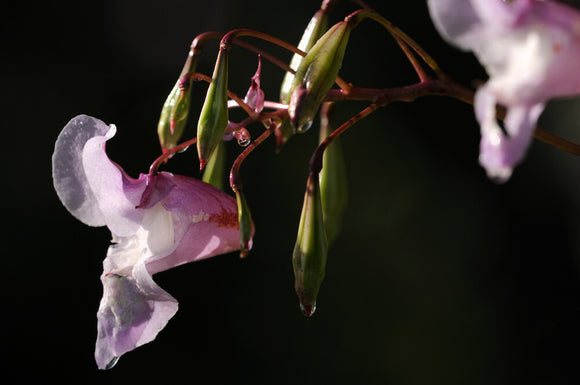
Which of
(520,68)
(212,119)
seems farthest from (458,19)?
(212,119)

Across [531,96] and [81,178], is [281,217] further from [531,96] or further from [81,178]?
[531,96]

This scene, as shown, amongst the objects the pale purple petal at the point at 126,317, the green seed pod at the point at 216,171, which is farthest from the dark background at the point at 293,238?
the pale purple petal at the point at 126,317

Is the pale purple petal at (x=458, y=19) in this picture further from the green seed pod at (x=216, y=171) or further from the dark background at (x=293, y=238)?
the dark background at (x=293, y=238)

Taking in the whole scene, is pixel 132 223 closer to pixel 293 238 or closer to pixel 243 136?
pixel 243 136

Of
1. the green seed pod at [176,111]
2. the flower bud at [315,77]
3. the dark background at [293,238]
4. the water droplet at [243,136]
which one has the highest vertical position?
the flower bud at [315,77]

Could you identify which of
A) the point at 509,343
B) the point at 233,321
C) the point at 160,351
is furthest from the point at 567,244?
the point at 160,351
